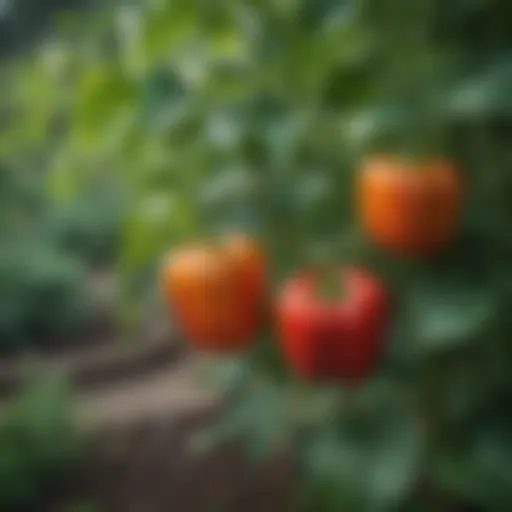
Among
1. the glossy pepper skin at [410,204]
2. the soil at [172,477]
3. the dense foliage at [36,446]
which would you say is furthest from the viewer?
the dense foliage at [36,446]

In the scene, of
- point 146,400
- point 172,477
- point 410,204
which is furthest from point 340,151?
point 146,400

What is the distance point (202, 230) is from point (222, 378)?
183 millimetres

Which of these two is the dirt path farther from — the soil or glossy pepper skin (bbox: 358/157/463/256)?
glossy pepper skin (bbox: 358/157/463/256)

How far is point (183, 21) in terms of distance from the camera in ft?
1.94

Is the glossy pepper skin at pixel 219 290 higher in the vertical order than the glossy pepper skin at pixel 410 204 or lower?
lower

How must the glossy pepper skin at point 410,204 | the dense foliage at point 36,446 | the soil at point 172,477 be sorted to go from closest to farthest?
the glossy pepper skin at point 410,204 < the soil at point 172,477 < the dense foliage at point 36,446

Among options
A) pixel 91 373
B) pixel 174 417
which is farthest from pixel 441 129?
pixel 91 373

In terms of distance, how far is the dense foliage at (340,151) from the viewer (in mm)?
579

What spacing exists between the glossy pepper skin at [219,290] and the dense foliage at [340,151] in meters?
0.04

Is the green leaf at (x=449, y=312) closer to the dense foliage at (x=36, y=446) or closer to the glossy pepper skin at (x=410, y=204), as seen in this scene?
the glossy pepper skin at (x=410, y=204)

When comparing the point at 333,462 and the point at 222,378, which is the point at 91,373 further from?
the point at 333,462

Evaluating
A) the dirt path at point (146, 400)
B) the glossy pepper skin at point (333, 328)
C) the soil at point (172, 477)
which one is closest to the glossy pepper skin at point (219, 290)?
the glossy pepper skin at point (333, 328)

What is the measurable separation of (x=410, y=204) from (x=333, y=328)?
2.7 inches

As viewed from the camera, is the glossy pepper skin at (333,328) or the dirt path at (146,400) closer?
the glossy pepper skin at (333,328)
